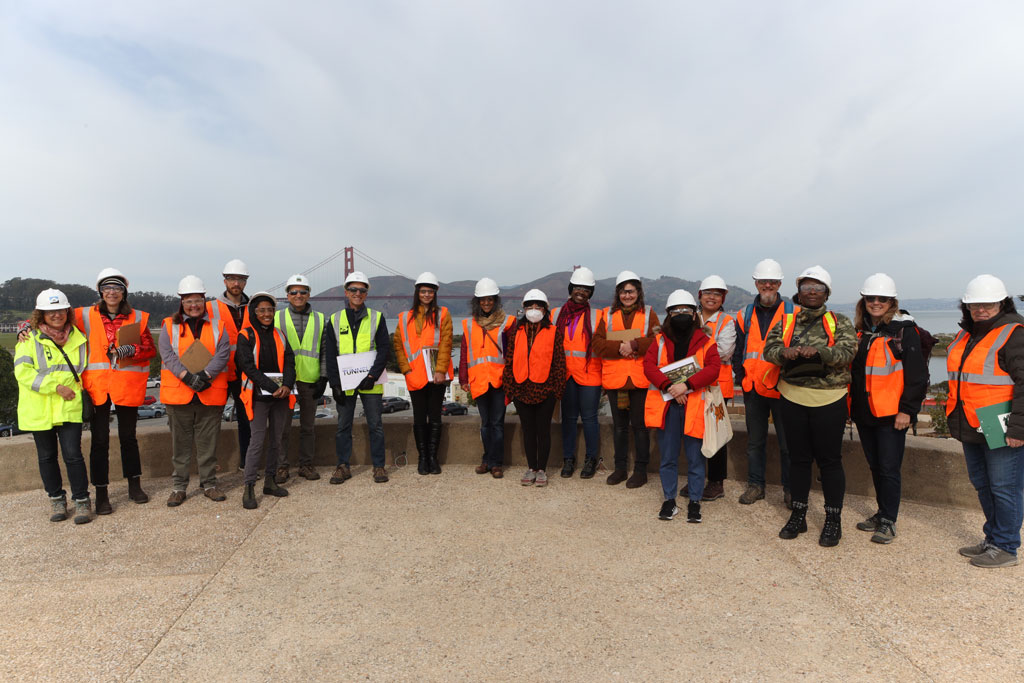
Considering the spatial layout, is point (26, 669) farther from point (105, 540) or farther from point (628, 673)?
point (628, 673)

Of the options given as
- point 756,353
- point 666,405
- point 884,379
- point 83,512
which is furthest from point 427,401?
point 884,379

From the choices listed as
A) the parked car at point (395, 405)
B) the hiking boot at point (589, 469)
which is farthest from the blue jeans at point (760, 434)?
the parked car at point (395, 405)

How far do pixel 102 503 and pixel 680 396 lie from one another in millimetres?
4521

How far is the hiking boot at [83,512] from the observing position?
427 cm

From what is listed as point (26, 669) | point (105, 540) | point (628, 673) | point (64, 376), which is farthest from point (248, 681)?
point (64, 376)

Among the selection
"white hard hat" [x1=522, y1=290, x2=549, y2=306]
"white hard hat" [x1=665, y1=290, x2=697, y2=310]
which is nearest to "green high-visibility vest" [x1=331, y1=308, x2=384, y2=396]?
"white hard hat" [x1=522, y1=290, x2=549, y2=306]

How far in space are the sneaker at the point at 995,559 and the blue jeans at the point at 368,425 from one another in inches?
172

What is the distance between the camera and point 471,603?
310cm

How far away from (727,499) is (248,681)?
12.0 ft

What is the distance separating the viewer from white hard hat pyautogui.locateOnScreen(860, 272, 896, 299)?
375cm

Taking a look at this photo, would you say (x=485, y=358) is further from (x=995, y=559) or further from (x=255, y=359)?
(x=995, y=559)

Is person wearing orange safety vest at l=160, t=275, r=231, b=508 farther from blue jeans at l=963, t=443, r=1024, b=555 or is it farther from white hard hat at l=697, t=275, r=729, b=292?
blue jeans at l=963, t=443, r=1024, b=555

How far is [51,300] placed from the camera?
4.25 meters

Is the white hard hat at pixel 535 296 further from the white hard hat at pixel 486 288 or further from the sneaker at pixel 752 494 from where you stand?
the sneaker at pixel 752 494
